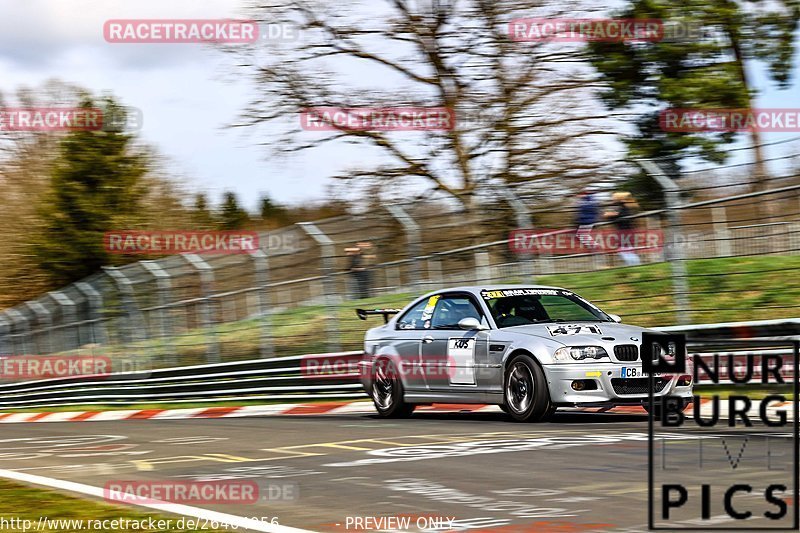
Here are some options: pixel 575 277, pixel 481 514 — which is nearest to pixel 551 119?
pixel 575 277

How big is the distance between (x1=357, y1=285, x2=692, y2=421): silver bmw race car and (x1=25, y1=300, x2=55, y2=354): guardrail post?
53.9 ft

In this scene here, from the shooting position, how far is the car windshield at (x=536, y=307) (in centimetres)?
1234

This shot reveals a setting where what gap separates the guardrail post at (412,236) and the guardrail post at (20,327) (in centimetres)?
1632

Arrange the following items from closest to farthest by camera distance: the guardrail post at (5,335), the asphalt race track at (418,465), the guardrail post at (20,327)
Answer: the asphalt race track at (418,465)
the guardrail post at (20,327)
the guardrail post at (5,335)

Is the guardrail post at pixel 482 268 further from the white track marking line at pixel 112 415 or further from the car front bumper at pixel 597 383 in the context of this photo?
the white track marking line at pixel 112 415

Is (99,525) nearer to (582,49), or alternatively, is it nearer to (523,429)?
(523,429)

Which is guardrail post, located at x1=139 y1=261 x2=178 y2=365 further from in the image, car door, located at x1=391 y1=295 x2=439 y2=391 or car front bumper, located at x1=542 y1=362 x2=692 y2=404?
car front bumper, located at x1=542 y1=362 x2=692 y2=404

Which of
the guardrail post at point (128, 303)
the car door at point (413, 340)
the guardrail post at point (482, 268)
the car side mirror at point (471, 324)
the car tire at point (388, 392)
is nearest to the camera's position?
the car side mirror at point (471, 324)

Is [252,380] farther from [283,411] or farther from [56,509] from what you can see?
[56,509]

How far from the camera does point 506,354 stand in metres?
11.8

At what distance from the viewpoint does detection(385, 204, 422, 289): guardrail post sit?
55.6 feet
